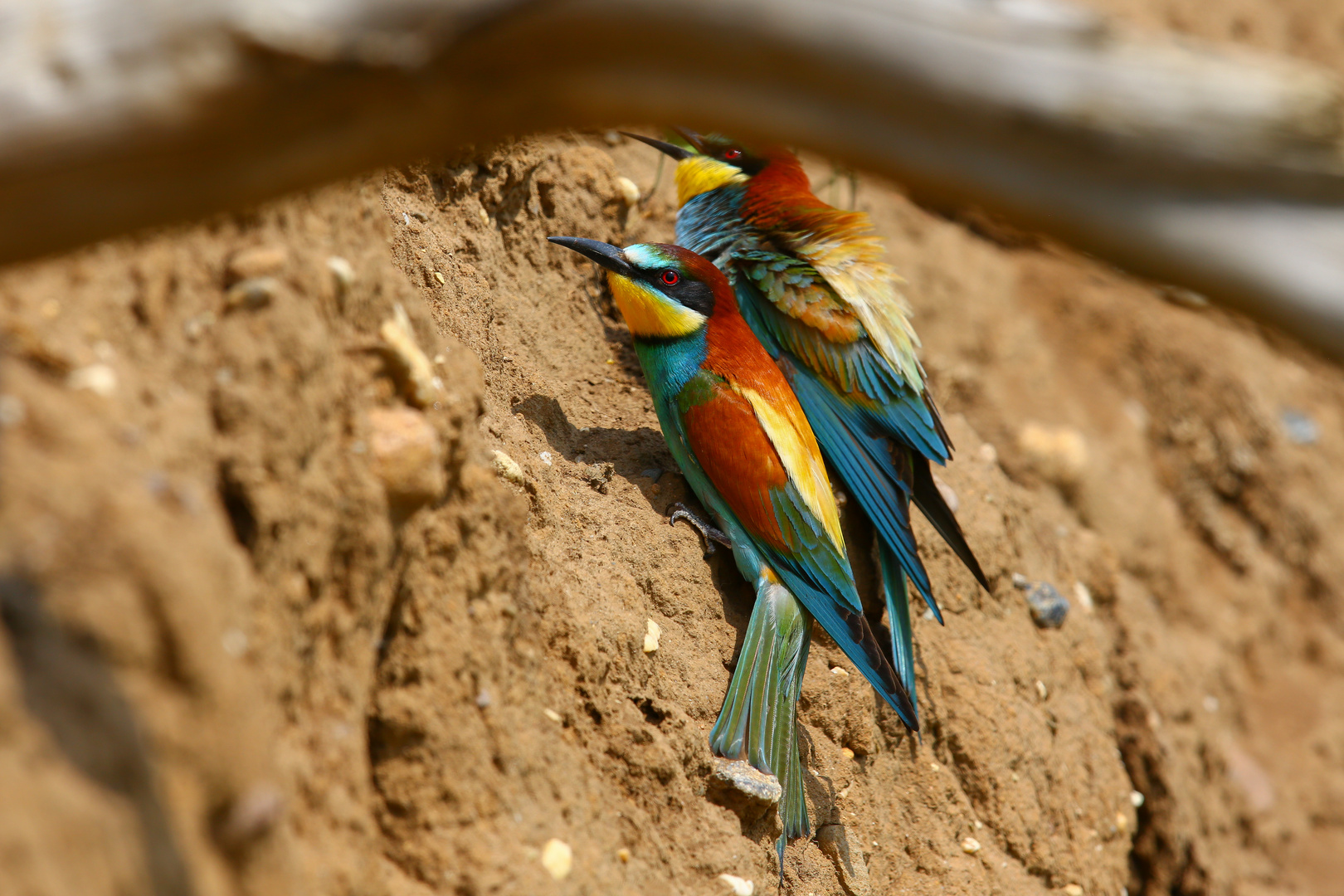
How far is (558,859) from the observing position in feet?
5.41

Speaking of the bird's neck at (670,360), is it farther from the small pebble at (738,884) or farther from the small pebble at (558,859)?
the small pebble at (558,859)

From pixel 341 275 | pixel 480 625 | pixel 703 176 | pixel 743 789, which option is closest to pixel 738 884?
pixel 743 789

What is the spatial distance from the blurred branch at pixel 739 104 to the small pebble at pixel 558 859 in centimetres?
106

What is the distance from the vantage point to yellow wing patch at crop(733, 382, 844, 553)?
2713mm

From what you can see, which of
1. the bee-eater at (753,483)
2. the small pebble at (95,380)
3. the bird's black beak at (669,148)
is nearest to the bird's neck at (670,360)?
the bee-eater at (753,483)

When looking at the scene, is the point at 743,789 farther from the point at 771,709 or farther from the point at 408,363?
the point at 408,363

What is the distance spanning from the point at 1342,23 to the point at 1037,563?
536cm

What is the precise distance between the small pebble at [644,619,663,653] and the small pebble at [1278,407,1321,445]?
423 centimetres

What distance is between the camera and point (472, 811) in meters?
1.58

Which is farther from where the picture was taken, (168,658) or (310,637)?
(310,637)

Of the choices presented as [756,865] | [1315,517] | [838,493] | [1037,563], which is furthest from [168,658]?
[1315,517]

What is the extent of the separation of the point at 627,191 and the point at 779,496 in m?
1.25

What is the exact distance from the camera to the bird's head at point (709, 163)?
3.66 metres

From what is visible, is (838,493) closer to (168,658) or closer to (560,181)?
(560,181)
